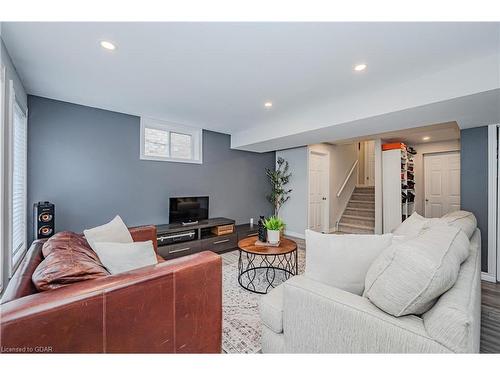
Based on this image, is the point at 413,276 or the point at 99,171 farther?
the point at 99,171

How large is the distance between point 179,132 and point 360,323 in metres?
4.00

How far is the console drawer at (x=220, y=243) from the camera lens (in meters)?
3.67

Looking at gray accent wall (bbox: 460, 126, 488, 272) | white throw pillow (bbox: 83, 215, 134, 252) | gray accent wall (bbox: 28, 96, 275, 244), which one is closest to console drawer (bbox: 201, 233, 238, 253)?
gray accent wall (bbox: 28, 96, 275, 244)

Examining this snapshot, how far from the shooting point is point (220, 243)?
3.84 meters

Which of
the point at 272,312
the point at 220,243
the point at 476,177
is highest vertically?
the point at 476,177

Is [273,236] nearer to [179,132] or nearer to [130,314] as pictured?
[130,314]

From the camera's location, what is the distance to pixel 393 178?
4.92m

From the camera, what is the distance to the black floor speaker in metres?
2.49

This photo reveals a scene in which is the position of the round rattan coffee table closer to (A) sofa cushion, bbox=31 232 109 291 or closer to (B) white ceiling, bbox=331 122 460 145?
(A) sofa cushion, bbox=31 232 109 291

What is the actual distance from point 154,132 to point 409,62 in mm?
3677

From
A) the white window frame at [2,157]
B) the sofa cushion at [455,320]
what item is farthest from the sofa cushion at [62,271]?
the sofa cushion at [455,320]

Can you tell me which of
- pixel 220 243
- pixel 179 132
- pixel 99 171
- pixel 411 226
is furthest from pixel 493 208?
pixel 99 171

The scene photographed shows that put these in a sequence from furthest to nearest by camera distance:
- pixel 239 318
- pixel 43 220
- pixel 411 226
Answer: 1. pixel 43 220
2. pixel 411 226
3. pixel 239 318
